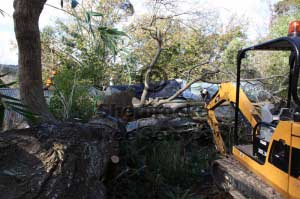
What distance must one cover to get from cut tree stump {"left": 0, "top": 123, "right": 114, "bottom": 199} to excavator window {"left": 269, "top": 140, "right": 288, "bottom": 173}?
133 centimetres

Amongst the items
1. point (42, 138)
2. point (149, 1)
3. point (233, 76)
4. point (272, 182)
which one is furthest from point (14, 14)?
point (149, 1)

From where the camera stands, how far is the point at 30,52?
3590 mm

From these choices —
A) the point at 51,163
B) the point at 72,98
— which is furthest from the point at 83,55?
the point at 51,163

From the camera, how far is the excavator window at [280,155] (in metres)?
2.24

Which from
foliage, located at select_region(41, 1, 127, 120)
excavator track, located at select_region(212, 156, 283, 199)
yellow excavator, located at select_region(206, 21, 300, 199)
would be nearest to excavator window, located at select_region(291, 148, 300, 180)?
yellow excavator, located at select_region(206, 21, 300, 199)

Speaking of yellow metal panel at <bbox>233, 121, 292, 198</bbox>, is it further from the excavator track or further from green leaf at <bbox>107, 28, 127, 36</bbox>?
green leaf at <bbox>107, 28, 127, 36</bbox>

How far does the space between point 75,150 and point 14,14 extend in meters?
1.89

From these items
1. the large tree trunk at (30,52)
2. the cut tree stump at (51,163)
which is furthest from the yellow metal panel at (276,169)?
the large tree trunk at (30,52)

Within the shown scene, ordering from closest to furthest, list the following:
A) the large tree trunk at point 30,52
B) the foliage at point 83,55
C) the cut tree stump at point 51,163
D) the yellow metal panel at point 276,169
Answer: the cut tree stump at point 51,163
the yellow metal panel at point 276,169
the large tree trunk at point 30,52
the foliage at point 83,55

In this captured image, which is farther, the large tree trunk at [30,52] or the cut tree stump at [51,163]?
the large tree trunk at [30,52]

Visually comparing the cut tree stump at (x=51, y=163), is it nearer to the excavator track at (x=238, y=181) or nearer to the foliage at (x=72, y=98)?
the excavator track at (x=238, y=181)

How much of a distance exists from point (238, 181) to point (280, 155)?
622mm

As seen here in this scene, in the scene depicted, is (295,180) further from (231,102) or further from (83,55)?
(83,55)

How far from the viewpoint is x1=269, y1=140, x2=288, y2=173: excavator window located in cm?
224
